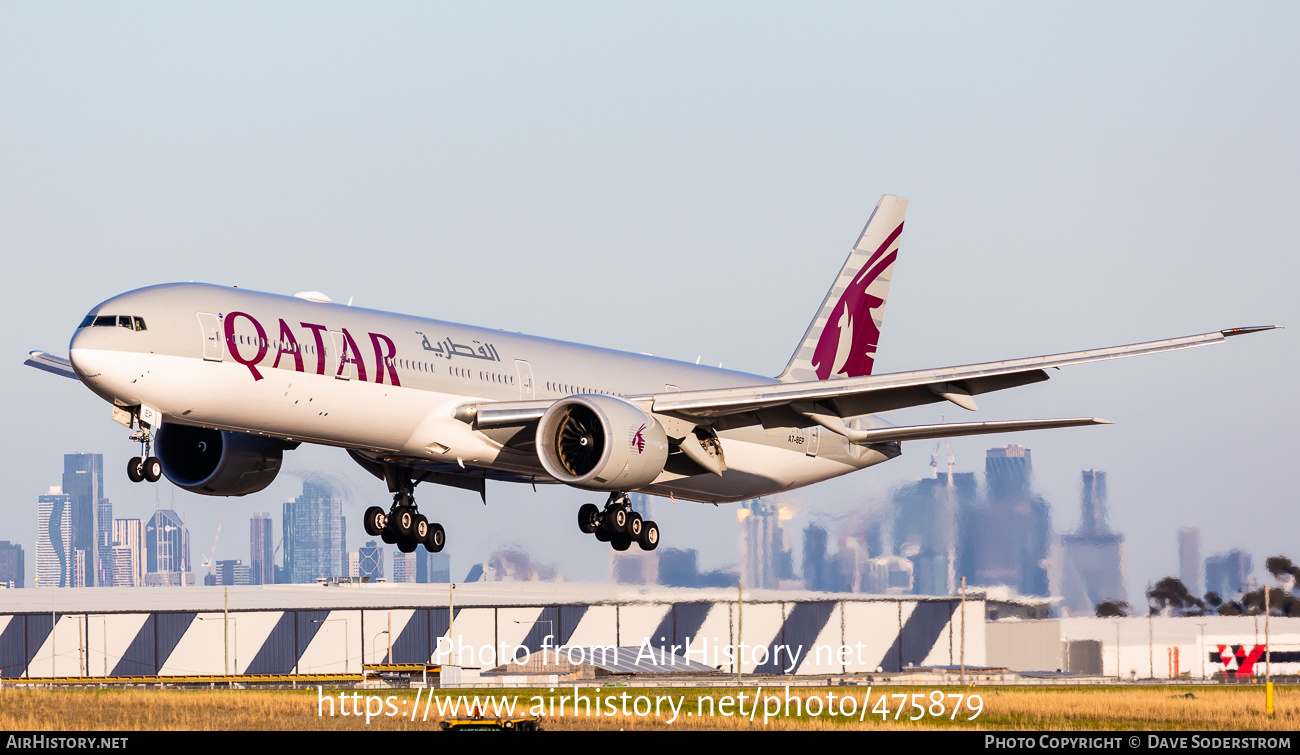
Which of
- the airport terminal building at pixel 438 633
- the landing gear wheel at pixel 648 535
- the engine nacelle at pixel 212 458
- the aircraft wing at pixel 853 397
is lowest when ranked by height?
the airport terminal building at pixel 438 633

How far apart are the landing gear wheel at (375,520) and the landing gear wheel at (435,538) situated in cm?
107

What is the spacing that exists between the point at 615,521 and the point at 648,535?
3.28 ft

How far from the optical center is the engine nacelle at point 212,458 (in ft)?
127

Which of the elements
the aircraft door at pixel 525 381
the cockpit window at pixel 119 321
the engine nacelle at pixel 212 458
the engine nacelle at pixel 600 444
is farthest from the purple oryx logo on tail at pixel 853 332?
the cockpit window at pixel 119 321

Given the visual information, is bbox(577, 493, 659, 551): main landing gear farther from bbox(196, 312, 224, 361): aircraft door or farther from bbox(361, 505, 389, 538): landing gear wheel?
bbox(196, 312, 224, 361): aircraft door

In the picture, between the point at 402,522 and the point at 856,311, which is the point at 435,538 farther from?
the point at 856,311

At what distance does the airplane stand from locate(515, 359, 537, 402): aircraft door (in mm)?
43

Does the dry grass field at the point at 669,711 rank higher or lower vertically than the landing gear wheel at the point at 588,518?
lower

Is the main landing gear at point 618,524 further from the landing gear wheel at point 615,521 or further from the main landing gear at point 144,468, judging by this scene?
the main landing gear at point 144,468

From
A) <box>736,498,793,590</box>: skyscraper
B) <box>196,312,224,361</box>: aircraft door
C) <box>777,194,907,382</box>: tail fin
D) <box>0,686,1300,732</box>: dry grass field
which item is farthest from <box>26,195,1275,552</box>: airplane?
<box>736,498,793,590</box>: skyscraper

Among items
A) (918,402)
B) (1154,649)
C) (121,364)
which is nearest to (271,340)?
(121,364)

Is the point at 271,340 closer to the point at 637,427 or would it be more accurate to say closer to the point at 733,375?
the point at 637,427

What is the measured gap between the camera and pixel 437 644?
84625mm

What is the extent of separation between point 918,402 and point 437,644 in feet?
167
